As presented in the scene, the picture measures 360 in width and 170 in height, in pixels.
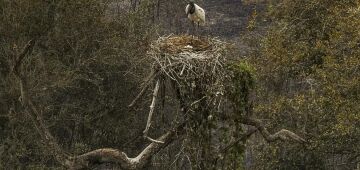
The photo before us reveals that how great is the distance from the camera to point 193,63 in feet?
26.7

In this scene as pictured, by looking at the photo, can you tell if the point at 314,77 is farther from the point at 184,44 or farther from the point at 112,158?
the point at 112,158

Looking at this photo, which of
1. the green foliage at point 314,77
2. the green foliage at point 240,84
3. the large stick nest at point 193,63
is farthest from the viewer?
the green foliage at point 314,77

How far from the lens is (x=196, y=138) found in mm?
9203

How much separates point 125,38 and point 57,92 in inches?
102

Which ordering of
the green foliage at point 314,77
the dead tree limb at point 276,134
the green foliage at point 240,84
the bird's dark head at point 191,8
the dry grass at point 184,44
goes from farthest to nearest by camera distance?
the green foliage at point 314,77 < the bird's dark head at point 191,8 < the dead tree limb at point 276,134 < the green foliage at point 240,84 < the dry grass at point 184,44

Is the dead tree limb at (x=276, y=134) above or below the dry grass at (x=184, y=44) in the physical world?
below

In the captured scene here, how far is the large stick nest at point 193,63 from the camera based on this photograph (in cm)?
820

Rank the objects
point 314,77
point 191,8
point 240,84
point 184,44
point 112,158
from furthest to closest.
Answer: point 314,77
point 191,8
point 240,84
point 184,44
point 112,158

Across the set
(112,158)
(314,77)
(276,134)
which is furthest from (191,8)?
(314,77)

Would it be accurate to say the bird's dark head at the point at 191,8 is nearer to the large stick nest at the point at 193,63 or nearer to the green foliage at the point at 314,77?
the large stick nest at the point at 193,63

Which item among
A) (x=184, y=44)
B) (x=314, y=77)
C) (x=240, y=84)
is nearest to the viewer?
(x=184, y=44)

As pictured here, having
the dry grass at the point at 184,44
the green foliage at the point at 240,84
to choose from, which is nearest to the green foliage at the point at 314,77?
the green foliage at the point at 240,84

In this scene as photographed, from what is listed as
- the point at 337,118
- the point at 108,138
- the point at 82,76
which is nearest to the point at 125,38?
the point at 82,76

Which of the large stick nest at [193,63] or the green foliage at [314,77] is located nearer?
the large stick nest at [193,63]
